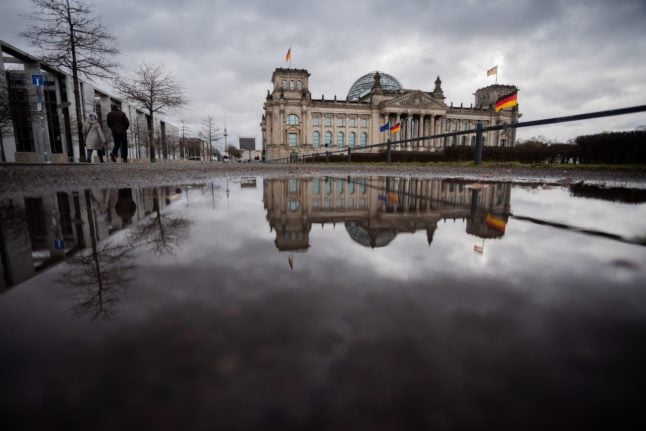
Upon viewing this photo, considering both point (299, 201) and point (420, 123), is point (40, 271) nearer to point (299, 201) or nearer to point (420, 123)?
point (299, 201)

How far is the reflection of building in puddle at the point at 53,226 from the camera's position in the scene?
3.41 ft

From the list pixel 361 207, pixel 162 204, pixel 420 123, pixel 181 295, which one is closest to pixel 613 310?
pixel 181 295

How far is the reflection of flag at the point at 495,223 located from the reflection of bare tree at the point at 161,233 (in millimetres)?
1503

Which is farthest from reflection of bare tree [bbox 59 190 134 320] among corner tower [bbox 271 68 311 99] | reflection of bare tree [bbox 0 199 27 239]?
corner tower [bbox 271 68 311 99]

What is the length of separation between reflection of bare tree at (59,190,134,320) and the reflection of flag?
5.25ft

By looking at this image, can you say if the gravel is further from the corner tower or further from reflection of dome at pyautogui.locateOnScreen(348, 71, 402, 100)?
reflection of dome at pyautogui.locateOnScreen(348, 71, 402, 100)

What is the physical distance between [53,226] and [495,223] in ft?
7.44

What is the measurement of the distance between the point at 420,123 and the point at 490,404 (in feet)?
205

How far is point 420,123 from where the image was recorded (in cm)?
5791

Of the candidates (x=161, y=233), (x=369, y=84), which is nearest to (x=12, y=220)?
(x=161, y=233)

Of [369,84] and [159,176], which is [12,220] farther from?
[369,84]

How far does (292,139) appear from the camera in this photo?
186 ft

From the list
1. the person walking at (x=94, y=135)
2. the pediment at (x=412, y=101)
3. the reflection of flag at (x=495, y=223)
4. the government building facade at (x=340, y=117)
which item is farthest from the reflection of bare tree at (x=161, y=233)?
the pediment at (x=412, y=101)

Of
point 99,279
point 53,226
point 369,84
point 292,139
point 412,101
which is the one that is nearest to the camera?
point 99,279
